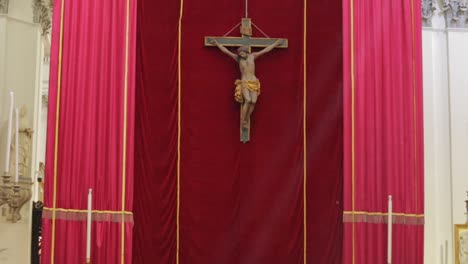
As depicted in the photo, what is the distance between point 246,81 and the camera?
8984 millimetres

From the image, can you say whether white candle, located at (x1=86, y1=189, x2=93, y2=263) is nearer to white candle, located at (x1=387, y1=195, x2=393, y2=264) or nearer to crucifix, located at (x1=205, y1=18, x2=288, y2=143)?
crucifix, located at (x1=205, y1=18, x2=288, y2=143)

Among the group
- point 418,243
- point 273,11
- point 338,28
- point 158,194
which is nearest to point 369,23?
point 338,28

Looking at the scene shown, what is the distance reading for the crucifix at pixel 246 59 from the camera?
897 cm

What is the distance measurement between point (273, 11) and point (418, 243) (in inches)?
124

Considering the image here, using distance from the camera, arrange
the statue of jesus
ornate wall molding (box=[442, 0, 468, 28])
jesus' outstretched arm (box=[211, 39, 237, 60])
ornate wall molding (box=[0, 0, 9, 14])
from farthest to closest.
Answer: ornate wall molding (box=[442, 0, 468, 28]) → ornate wall molding (box=[0, 0, 9, 14]) → jesus' outstretched arm (box=[211, 39, 237, 60]) → the statue of jesus

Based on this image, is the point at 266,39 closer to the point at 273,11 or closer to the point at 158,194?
the point at 273,11

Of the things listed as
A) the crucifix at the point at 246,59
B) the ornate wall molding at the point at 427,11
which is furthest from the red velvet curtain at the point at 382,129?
the crucifix at the point at 246,59

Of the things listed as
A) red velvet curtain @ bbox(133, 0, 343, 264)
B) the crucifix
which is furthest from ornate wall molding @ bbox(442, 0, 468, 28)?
the crucifix

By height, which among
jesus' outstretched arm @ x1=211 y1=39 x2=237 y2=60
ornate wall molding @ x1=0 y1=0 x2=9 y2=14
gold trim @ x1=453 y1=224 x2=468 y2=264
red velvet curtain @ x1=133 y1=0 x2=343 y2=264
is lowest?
gold trim @ x1=453 y1=224 x2=468 y2=264

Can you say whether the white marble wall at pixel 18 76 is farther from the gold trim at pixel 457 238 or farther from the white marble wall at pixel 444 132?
the gold trim at pixel 457 238

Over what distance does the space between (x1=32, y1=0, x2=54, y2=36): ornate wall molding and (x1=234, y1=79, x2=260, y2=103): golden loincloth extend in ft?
8.39

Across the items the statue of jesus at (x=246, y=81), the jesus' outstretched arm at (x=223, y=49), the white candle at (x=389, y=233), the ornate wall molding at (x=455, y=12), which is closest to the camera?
the white candle at (x=389, y=233)

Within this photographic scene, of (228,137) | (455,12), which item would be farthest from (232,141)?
(455,12)

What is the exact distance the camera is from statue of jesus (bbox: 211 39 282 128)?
29.4 feet
